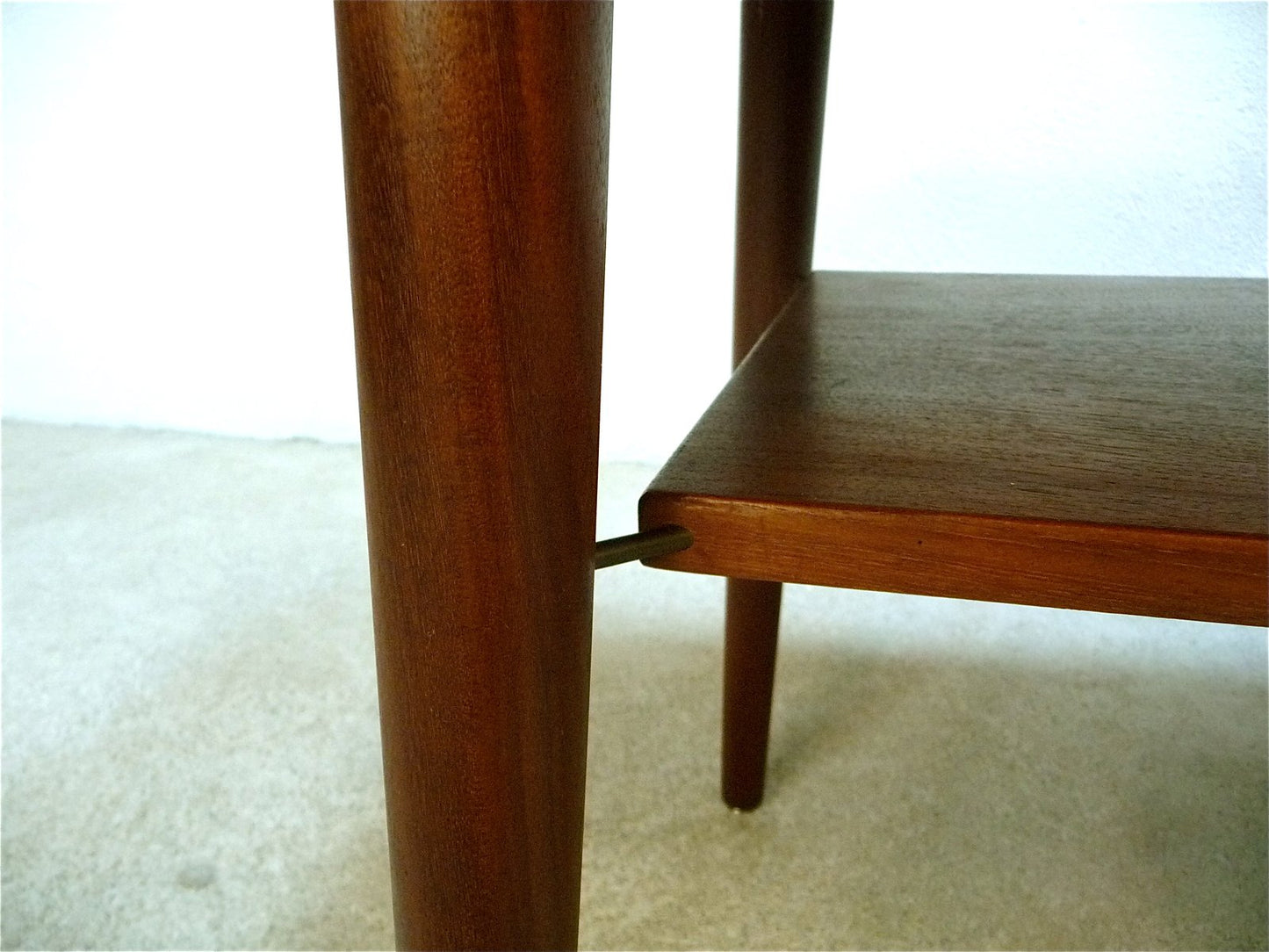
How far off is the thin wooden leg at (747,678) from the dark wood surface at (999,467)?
0.65 ft

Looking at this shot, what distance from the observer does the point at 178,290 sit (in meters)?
1.60

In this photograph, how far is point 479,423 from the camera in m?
0.25

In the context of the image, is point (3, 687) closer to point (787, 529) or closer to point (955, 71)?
point (787, 529)

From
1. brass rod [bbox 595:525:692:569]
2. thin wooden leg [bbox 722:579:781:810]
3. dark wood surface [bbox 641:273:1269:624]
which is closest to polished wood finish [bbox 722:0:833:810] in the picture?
thin wooden leg [bbox 722:579:781:810]

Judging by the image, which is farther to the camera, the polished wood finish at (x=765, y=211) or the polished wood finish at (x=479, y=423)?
the polished wood finish at (x=765, y=211)

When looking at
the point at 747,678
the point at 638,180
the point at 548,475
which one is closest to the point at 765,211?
the point at 747,678

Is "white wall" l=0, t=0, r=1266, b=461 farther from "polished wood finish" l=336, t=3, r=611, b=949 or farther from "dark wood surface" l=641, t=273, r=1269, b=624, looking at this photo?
"polished wood finish" l=336, t=3, r=611, b=949

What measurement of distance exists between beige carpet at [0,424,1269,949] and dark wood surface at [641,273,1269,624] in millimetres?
321

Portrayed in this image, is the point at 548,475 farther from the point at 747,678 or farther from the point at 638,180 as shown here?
the point at 638,180

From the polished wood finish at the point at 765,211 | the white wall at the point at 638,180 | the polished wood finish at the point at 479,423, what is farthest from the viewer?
the white wall at the point at 638,180

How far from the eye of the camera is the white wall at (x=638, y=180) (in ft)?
3.78

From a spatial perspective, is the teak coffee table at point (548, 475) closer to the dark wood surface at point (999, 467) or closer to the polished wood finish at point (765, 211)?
the dark wood surface at point (999, 467)

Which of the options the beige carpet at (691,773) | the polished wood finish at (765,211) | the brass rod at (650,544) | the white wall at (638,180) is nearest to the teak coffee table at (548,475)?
the brass rod at (650,544)

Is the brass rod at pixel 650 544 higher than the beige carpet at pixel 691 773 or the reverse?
higher
